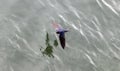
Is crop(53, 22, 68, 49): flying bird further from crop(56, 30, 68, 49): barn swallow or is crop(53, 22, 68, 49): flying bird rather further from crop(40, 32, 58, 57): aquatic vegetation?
crop(40, 32, 58, 57): aquatic vegetation

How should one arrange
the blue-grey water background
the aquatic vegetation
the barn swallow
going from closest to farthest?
1. the blue-grey water background
2. the aquatic vegetation
3. the barn swallow

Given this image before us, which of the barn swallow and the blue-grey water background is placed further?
the barn swallow

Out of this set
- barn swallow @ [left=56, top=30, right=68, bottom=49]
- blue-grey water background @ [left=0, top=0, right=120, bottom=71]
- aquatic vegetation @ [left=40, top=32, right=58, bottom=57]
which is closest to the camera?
blue-grey water background @ [left=0, top=0, right=120, bottom=71]

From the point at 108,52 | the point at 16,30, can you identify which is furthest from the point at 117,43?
the point at 16,30

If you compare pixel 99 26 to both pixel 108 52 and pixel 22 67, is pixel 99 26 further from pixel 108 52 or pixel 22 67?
pixel 22 67

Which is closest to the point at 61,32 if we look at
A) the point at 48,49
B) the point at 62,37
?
the point at 62,37

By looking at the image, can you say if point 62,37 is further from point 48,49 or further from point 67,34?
point 48,49

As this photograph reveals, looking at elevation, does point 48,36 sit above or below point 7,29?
below

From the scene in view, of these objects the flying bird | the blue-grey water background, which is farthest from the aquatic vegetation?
the flying bird

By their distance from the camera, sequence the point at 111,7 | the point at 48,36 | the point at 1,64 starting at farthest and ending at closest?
the point at 111,7 < the point at 48,36 < the point at 1,64
